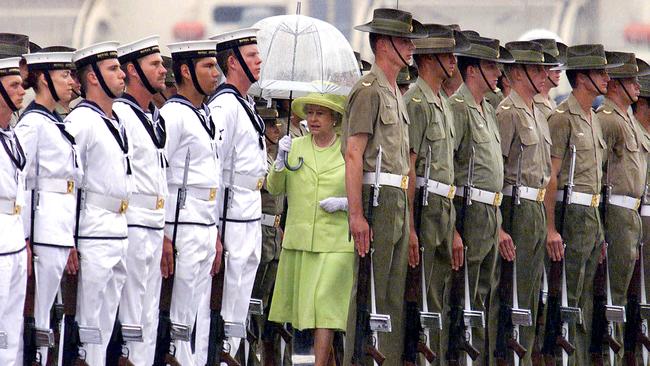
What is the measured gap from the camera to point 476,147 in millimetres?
11023

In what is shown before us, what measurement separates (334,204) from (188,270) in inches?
45.3

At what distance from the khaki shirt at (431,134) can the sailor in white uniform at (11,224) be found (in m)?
2.56

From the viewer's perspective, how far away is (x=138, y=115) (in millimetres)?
9672

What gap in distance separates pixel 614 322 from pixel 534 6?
15.1 ft

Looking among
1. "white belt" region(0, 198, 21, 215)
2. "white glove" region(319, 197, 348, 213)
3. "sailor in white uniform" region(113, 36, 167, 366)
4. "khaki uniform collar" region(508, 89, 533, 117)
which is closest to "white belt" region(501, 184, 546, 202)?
"khaki uniform collar" region(508, 89, 533, 117)

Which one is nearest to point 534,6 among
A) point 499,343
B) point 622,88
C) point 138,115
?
point 622,88

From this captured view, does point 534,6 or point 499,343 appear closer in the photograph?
point 499,343

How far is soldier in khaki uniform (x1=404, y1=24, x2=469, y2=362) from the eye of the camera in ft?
34.8

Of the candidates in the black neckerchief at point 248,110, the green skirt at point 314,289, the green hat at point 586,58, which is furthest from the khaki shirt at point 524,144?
the black neckerchief at point 248,110

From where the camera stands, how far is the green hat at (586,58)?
12070 mm

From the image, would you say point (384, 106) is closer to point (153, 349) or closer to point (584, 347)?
point (153, 349)

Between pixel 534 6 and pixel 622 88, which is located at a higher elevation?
pixel 534 6

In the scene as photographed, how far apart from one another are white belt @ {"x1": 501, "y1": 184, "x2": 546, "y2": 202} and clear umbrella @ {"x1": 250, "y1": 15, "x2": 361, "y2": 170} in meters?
1.16

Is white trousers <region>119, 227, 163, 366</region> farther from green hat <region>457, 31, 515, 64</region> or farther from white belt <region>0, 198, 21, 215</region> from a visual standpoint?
green hat <region>457, 31, 515, 64</region>
